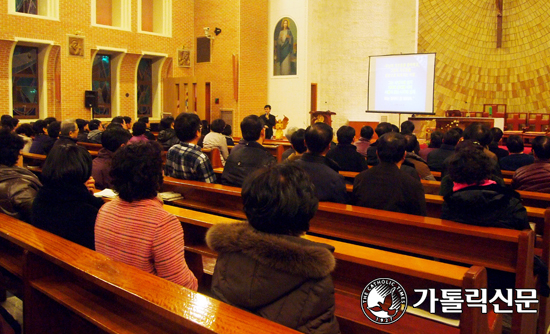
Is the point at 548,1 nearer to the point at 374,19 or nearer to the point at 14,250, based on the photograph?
the point at 374,19

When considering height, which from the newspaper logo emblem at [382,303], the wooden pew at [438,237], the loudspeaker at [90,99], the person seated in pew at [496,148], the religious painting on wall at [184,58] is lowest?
the newspaper logo emblem at [382,303]

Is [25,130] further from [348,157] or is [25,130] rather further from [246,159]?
[348,157]

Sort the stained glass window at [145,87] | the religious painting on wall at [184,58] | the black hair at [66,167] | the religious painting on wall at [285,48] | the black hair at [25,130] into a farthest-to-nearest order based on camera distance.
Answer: the religious painting on wall at [184,58] < the stained glass window at [145,87] < the religious painting on wall at [285,48] < the black hair at [25,130] < the black hair at [66,167]

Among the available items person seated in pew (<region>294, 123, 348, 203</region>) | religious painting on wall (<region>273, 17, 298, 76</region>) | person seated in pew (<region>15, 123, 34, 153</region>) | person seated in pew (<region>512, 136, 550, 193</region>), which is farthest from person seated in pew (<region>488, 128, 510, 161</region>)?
religious painting on wall (<region>273, 17, 298, 76</region>)

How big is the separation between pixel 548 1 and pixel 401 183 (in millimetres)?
12940

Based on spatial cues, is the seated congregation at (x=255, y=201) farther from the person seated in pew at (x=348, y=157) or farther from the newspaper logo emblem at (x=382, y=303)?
the newspaper logo emblem at (x=382, y=303)

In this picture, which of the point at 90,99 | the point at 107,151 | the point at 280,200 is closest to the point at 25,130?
the point at 107,151

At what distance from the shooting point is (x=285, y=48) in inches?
588

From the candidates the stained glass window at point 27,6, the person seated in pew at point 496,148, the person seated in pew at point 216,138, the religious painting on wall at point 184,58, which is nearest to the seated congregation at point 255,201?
the person seated in pew at point 496,148

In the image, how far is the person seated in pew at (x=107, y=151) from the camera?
15.0 feet

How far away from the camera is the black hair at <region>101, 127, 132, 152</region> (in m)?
4.56

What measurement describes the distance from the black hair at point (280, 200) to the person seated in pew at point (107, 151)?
→ 319 cm

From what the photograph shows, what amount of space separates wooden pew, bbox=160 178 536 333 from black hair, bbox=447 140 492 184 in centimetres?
26

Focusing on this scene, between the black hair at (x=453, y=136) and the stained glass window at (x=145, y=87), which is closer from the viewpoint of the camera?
the black hair at (x=453, y=136)
